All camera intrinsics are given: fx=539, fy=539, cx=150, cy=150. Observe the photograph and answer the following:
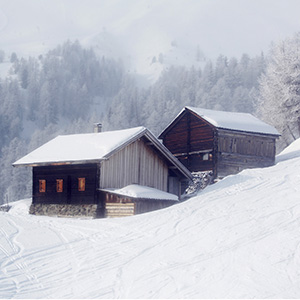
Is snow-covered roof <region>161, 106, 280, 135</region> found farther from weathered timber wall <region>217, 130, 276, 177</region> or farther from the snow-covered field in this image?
the snow-covered field

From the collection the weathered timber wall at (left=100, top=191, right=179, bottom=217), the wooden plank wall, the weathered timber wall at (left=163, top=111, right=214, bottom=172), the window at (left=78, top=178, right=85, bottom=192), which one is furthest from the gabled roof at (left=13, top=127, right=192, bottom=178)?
the weathered timber wall at (left=163, top=111, right=214, bottom=172)

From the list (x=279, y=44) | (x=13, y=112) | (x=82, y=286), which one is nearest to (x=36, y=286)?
(x=82, y=286)

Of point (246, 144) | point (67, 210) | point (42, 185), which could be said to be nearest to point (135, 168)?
point (67, 210)

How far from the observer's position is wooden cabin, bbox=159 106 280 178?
43188 millimetres

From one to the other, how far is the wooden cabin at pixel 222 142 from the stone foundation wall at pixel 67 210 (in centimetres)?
1250

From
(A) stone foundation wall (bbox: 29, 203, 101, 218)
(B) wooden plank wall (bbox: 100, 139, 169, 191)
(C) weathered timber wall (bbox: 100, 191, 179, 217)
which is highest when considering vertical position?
(B) wooden plank wall (bbox: 100, 139, 169, 191)

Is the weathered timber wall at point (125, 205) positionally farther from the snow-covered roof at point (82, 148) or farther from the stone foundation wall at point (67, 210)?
the snow-covered roof at point (82, 148)

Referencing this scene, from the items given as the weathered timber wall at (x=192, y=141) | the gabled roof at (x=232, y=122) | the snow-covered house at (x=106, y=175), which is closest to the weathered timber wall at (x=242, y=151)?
the gabled roof at (x=232, y=122)

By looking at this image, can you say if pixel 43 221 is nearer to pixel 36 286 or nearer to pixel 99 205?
pixel 99 205

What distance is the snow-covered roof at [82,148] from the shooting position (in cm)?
3394

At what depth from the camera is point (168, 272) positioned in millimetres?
17125

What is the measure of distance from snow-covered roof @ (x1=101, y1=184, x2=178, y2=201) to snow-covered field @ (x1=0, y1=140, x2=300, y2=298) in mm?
4758

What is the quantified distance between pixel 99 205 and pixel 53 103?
146 meters

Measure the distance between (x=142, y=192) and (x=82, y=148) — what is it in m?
5.71
